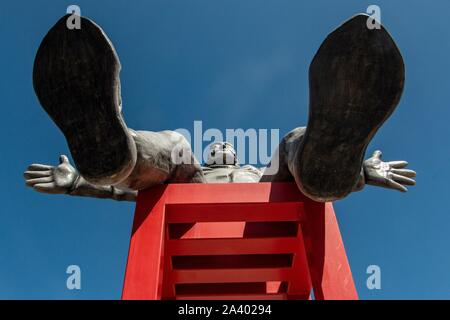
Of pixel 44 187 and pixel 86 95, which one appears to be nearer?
pixel 86 95

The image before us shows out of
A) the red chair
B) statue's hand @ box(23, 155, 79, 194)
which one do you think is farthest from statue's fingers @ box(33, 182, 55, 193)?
the red chair

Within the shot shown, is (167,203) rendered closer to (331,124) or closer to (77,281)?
(77,281)

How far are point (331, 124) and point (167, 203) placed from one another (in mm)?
810

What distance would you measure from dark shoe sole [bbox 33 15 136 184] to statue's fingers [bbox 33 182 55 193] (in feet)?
2.56

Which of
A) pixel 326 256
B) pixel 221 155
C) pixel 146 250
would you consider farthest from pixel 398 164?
pixel 146 250

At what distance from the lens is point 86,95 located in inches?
59.7

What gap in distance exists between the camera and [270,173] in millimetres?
2170

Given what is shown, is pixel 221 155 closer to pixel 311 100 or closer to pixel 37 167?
pixel 37 167

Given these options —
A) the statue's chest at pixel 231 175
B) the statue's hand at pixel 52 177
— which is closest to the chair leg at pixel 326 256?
the statue's chest at pixel 231 175

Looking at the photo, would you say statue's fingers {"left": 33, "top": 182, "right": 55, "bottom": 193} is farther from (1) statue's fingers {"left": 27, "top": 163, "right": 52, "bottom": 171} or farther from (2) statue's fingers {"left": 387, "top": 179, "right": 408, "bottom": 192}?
(2) statue's fingers {"left": 387, "top": 179, "right": 408, "bottom": 192}

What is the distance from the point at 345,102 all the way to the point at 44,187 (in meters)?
1.48

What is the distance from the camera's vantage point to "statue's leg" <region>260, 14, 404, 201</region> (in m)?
1.46

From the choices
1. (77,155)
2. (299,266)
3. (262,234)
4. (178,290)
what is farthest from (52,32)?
(178,290)

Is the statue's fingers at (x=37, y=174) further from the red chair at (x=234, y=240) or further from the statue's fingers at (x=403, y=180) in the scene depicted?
the statue's fingers at (x=403, y=180)
